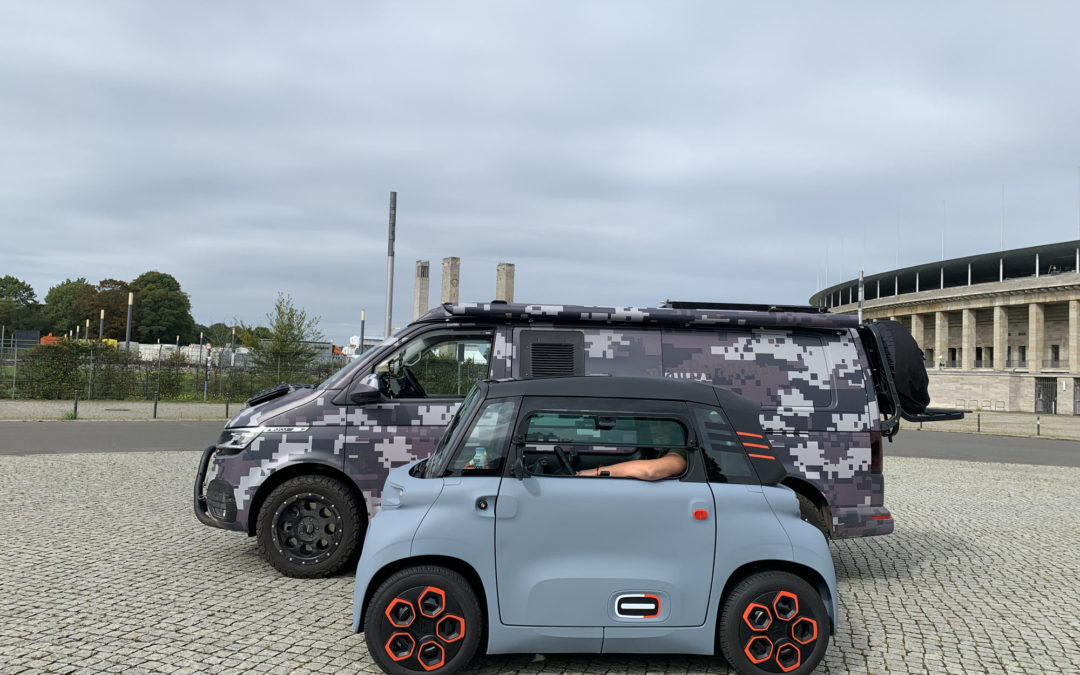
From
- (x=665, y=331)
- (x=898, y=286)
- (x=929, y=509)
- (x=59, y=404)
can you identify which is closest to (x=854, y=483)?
(x=665, y=331)

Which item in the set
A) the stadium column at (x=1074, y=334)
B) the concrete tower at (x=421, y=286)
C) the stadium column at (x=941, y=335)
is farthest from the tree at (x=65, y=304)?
the stadium column at (x=1074, y=334)

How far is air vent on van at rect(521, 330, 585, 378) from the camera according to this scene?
689 cm

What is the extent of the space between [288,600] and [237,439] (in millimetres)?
1439

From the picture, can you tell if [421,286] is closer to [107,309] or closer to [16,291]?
[107,309]

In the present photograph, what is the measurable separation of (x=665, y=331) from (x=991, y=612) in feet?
10.5

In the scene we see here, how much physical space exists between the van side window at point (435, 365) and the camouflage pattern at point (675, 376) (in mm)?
90

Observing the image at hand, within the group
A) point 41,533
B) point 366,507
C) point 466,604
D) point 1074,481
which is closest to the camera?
point 466,604

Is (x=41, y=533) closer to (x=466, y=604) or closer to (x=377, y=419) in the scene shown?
(x=377, y=419)

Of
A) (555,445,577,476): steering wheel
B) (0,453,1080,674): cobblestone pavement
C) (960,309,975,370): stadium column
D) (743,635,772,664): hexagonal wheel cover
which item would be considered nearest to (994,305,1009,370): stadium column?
(960,309,975,370): stadium column

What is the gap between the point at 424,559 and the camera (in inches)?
172

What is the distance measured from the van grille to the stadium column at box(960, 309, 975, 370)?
279ft

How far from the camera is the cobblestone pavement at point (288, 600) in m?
4.76

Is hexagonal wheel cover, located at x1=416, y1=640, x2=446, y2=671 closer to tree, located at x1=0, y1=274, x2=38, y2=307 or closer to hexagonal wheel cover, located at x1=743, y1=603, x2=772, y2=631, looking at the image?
hexagonal wheel cover, located at x1=743, y1=603, x2=772, y2=631

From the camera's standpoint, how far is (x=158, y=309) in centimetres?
11075
